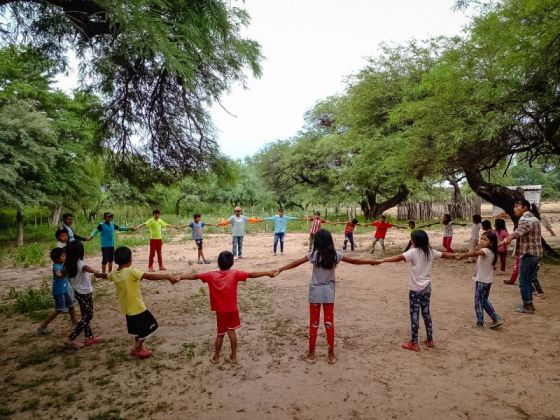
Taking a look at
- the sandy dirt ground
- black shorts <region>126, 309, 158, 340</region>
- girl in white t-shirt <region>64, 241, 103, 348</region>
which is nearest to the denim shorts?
the sandy dirt ground

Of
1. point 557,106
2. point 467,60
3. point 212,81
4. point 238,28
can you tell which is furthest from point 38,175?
point 557,106

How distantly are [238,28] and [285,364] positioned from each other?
467cm

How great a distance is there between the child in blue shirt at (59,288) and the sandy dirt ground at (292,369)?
367mm

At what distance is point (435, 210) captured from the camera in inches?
1340

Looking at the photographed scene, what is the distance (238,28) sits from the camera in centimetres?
514

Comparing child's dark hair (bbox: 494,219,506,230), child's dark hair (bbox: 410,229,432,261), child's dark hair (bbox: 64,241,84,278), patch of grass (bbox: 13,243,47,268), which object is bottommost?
patch of grass (bbox: 13,243,47,268)

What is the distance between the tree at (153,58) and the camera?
3713 mm

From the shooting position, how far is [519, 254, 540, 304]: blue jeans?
20.7 feet

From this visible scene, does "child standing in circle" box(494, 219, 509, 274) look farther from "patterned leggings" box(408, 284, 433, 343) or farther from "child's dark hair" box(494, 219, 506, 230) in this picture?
"patterned leggings" box(408, 284, 433, 343)

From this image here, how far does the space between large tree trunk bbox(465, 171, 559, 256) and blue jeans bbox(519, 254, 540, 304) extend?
640cm

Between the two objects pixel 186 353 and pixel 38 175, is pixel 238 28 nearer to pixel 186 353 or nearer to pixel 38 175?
pixel 186 353

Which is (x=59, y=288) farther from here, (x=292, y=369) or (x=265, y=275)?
(x=292, y=369)

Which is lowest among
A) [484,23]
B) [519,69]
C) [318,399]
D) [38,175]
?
[318,399]

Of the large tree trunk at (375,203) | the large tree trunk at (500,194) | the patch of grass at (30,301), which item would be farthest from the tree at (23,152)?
the large tree trunk at (375,203)
